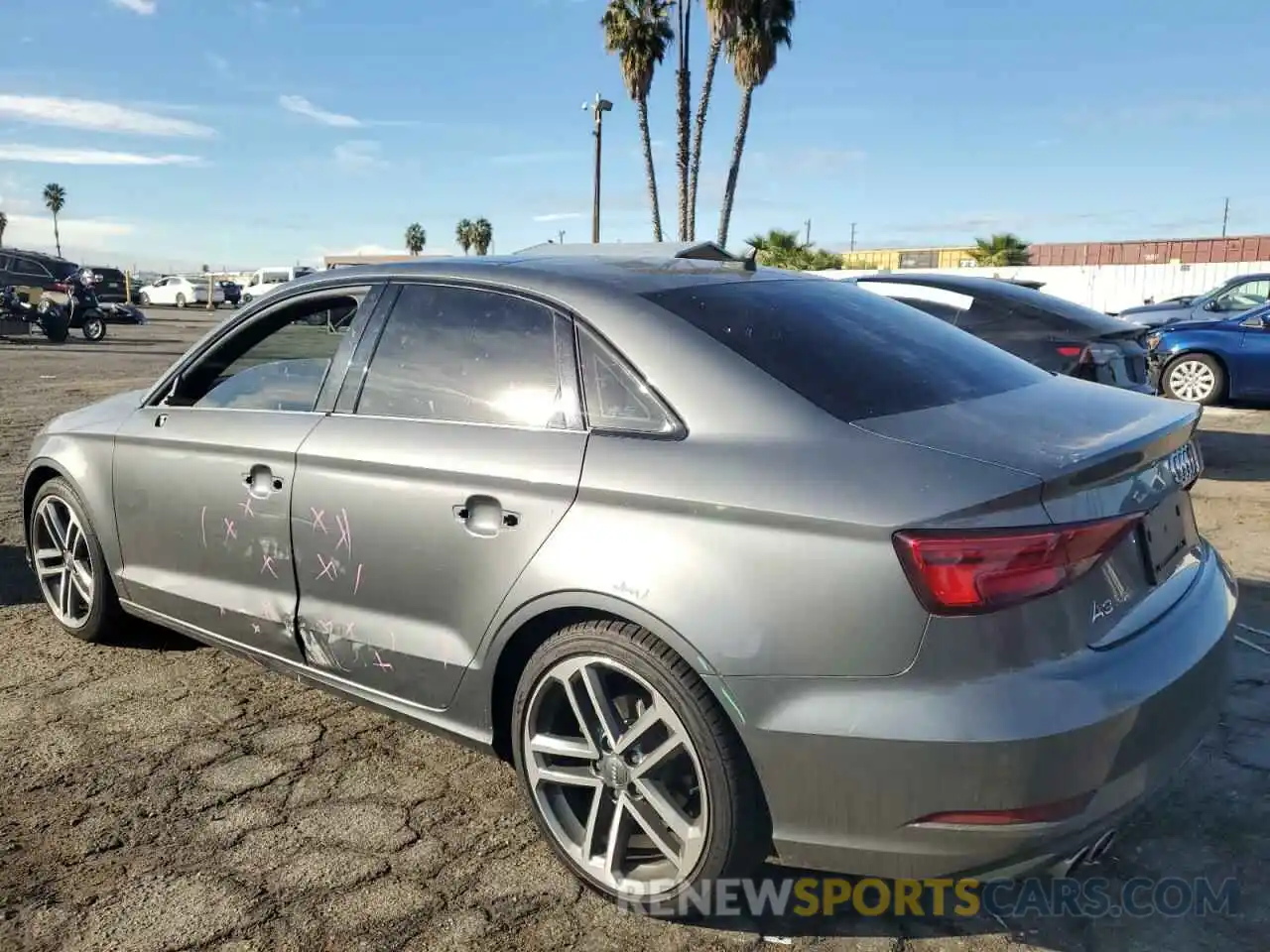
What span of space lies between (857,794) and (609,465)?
925mm

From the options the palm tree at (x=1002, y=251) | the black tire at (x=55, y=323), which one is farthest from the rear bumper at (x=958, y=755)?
the palm tree at (x=1002, y=251)

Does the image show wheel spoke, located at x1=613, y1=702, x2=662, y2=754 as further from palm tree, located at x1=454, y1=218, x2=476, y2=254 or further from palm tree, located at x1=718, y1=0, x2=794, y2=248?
palm tree, located at x1=454, y1=218, x2=476, y2=254

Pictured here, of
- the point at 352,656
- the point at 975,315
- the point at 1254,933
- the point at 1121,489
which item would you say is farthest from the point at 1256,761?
the point at 975,315

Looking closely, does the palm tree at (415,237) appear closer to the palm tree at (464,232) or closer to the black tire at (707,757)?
the palm tree at (464,232)

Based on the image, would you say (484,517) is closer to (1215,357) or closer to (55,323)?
(1215,357)

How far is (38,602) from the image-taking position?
15.7 feet

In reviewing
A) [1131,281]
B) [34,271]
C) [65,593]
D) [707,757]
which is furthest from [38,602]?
[1131,281]

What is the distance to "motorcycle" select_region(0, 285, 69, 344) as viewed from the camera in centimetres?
2029

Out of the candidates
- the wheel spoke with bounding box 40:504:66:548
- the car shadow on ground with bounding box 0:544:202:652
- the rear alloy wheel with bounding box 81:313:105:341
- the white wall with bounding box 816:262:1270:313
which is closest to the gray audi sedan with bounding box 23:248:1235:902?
the car shadow on ground with bounding box 0:544:202:652

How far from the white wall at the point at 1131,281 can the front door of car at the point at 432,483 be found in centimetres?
2740

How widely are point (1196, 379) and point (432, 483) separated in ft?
36.9

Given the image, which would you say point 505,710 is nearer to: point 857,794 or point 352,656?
point 352,656

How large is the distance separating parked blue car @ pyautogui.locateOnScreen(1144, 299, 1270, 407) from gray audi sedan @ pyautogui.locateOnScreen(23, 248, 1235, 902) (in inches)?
380

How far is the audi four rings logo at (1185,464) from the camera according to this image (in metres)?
2.52
